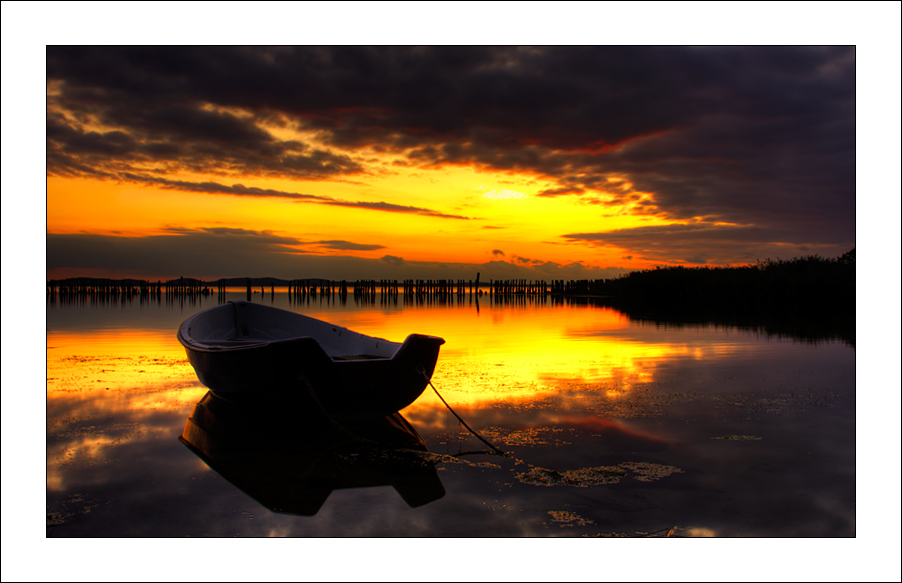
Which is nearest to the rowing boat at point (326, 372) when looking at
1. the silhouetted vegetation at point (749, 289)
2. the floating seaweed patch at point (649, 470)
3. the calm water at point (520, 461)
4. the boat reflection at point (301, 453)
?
the boat reflection at point (301, 453)

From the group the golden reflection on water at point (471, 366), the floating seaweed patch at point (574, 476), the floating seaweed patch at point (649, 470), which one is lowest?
the floating seaweed patch at point (574, 476)

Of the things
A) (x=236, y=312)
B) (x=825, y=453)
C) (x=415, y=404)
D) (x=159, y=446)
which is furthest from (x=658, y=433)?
(x=236, y=312)

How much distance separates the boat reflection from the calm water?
4 cm

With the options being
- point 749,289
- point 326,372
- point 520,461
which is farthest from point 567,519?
point 749,289

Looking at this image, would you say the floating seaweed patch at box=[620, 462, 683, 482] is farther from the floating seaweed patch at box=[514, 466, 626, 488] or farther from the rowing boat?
the rowing boat

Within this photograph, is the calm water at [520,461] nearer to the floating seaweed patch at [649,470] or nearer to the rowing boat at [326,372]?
the floating seaweed patch at [649,470]

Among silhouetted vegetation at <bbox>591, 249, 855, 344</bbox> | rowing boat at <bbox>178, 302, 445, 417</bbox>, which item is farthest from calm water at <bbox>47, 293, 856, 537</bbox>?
silhouetted vegetation at <bbox>591, 249, 855, 344</bbox>

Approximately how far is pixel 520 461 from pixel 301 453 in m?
2.13

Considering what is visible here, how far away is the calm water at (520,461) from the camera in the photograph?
150 inches

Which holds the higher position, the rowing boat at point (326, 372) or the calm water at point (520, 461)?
the rowing boat at point (326, 372)

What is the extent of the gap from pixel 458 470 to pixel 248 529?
177 cm

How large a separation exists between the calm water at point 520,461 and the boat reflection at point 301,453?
35mm

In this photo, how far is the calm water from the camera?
3.82 metres

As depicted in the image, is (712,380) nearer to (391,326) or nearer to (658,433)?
(658,433)
